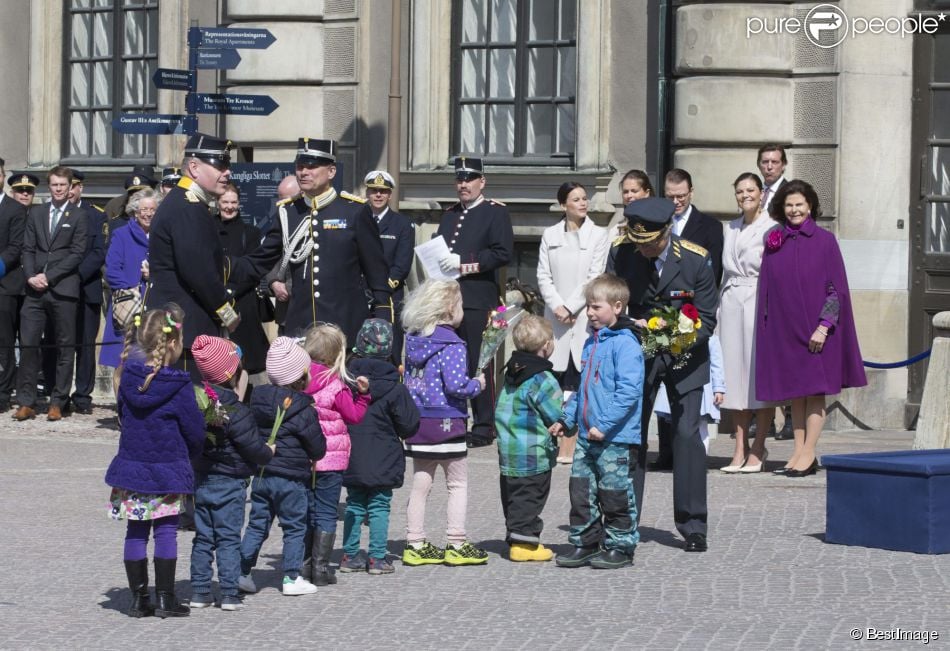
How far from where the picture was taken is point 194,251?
1008cm

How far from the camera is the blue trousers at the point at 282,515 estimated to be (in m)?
8.69

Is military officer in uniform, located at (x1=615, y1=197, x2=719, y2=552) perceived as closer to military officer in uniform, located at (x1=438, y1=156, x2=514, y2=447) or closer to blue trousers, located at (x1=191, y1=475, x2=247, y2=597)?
blue trousers, located at (x1=191, y1=475, x2=247, y2=597)

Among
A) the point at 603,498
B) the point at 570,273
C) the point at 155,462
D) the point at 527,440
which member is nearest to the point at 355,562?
the point at 527,440

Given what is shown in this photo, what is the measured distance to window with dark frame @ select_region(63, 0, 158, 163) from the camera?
19438 millimetres

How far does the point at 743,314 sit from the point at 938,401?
5.16 feet

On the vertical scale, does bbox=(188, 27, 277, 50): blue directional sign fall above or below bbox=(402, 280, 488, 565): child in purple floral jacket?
above

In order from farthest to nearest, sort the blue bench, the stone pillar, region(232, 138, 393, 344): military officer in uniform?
1. the stone pillar
2. region(232, 138, 393, 344): military officer in uniform
3. the blue bench

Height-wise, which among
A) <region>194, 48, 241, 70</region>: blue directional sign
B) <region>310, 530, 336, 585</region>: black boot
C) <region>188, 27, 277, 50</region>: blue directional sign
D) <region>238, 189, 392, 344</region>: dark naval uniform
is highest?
<region>188, 27, 277, 50</region>: blue directional sign

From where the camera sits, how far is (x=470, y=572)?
9289 millimetres

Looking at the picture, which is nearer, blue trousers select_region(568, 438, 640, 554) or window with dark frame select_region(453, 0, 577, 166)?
blue trousers select_region(568, 438, 640, 554)

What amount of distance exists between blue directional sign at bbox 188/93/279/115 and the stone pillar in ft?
20.7

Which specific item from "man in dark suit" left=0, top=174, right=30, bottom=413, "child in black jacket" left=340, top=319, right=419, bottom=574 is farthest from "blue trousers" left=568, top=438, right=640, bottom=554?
"man in dark suit" left=0, top=174, right=30, bottom=413

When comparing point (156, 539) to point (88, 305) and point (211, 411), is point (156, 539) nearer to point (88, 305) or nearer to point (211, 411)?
point (211, 411)

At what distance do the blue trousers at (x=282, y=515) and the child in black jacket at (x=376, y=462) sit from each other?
0.54 meters
